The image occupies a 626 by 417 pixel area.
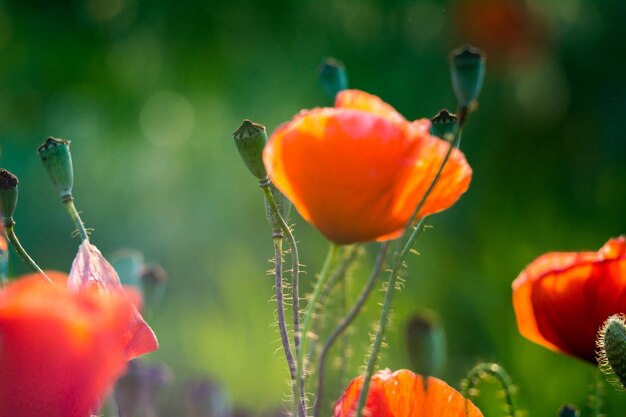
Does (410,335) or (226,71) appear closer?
(410,335)

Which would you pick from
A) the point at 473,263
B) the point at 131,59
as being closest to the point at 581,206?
the point at 473,263

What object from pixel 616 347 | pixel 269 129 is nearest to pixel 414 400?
pixel 616 347

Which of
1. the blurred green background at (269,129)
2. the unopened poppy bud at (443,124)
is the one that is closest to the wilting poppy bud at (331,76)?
the unopened poppy bud at (443,124)

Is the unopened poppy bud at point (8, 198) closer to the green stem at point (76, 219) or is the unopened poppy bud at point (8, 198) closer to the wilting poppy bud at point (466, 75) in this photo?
the green stem at point (76, 219)

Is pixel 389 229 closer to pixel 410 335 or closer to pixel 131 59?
pixel 410 335

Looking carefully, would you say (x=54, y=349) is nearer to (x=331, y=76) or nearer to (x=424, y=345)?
(x=424, y=345)
